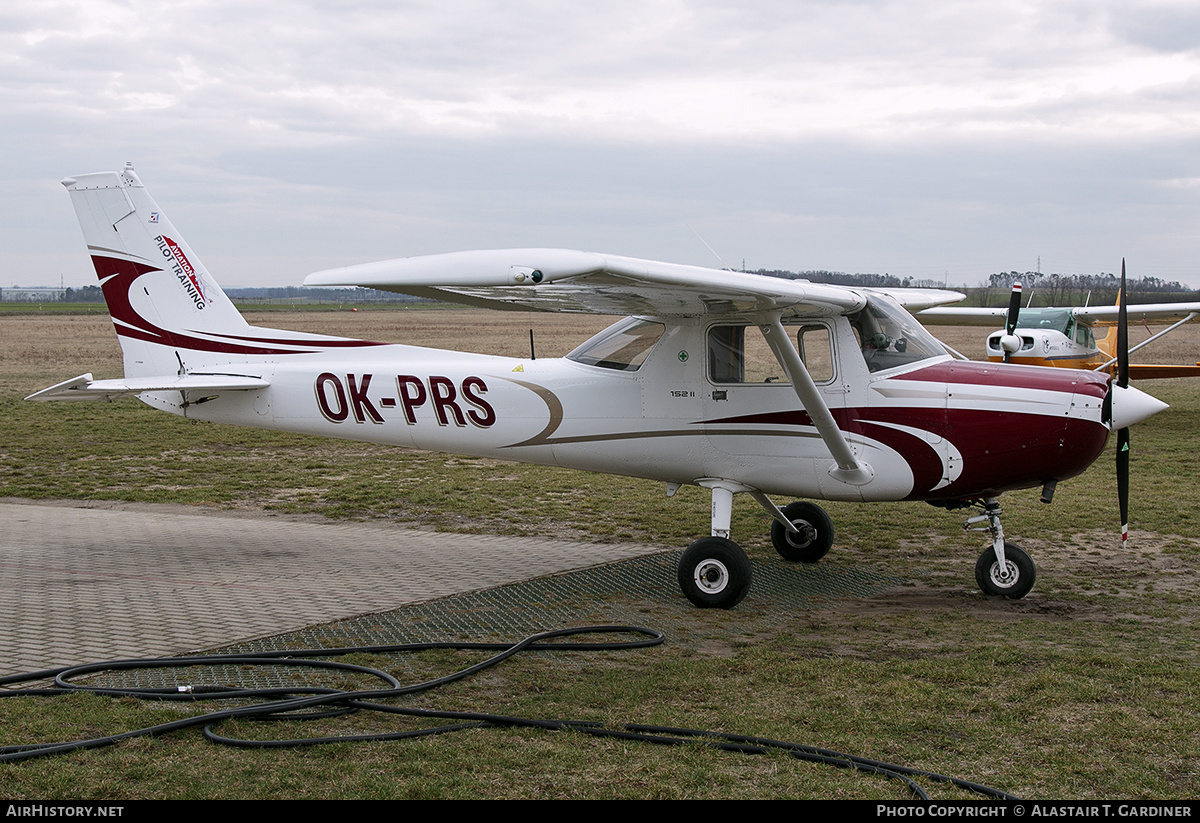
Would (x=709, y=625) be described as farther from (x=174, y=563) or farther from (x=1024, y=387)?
(x=174, y=563)

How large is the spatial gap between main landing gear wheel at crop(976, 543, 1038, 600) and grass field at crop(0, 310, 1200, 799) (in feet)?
0.47

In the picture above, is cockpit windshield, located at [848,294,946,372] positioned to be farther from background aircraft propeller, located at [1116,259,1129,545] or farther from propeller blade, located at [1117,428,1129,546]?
Answer: propeller blade, located at [1117,428,1129,546]

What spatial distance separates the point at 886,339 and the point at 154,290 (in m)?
6.82

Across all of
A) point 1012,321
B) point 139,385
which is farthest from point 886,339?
point 139,385

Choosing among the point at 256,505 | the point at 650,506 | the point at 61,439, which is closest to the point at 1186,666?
the point at 650,506

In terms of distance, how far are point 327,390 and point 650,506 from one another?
4383 millimetres

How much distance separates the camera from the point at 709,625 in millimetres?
7344

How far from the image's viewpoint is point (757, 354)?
26.8 ft

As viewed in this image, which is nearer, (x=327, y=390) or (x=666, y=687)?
(x=666, y=687)

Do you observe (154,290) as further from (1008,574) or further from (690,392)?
(1008,574)

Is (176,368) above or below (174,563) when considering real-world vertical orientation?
above

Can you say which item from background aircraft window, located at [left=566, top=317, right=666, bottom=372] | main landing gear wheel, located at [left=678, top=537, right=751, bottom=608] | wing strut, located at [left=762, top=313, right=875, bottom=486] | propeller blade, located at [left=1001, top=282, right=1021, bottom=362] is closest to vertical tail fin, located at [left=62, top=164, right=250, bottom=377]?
background aircraft window, located at [left=566, top=317, right=666, bottom=372]

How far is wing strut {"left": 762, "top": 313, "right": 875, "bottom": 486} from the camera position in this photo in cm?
748
